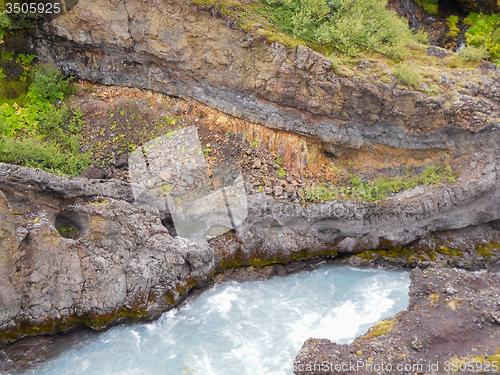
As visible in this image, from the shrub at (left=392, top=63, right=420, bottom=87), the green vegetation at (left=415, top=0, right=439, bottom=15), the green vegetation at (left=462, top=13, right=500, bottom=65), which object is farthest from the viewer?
the green vegetation at (left=415, top=0, right=439, bottom=15)

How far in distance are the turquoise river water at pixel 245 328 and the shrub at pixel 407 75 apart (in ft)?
21.2

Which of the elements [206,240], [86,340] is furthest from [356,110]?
[86,340]

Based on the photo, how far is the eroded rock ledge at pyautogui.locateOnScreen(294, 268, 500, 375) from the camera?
6.25 m

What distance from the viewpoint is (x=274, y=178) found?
1155cm

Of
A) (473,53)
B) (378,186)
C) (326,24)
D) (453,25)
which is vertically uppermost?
(453,25)

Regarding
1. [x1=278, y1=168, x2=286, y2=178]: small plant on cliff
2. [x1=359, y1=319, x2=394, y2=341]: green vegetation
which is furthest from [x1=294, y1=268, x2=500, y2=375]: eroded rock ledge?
[x1=278, y1=168, x2=286, y2=178]: small plant on cliff

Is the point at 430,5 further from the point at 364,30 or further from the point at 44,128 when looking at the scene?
the point at 44,128

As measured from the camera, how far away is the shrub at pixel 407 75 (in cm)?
1157

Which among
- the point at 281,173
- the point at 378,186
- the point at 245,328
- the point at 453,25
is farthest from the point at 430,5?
the point at 245,328

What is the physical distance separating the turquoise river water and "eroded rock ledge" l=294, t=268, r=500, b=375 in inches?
70.1

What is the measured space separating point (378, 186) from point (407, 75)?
3.86m

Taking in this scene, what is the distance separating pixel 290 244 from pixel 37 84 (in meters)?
10.1

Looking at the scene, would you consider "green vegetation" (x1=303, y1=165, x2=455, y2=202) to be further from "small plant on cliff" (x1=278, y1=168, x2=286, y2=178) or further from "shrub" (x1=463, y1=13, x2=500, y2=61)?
"shrub" (x1=463, y1=13, x2=500, y2=61)

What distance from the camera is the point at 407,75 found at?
1159 centimetres
